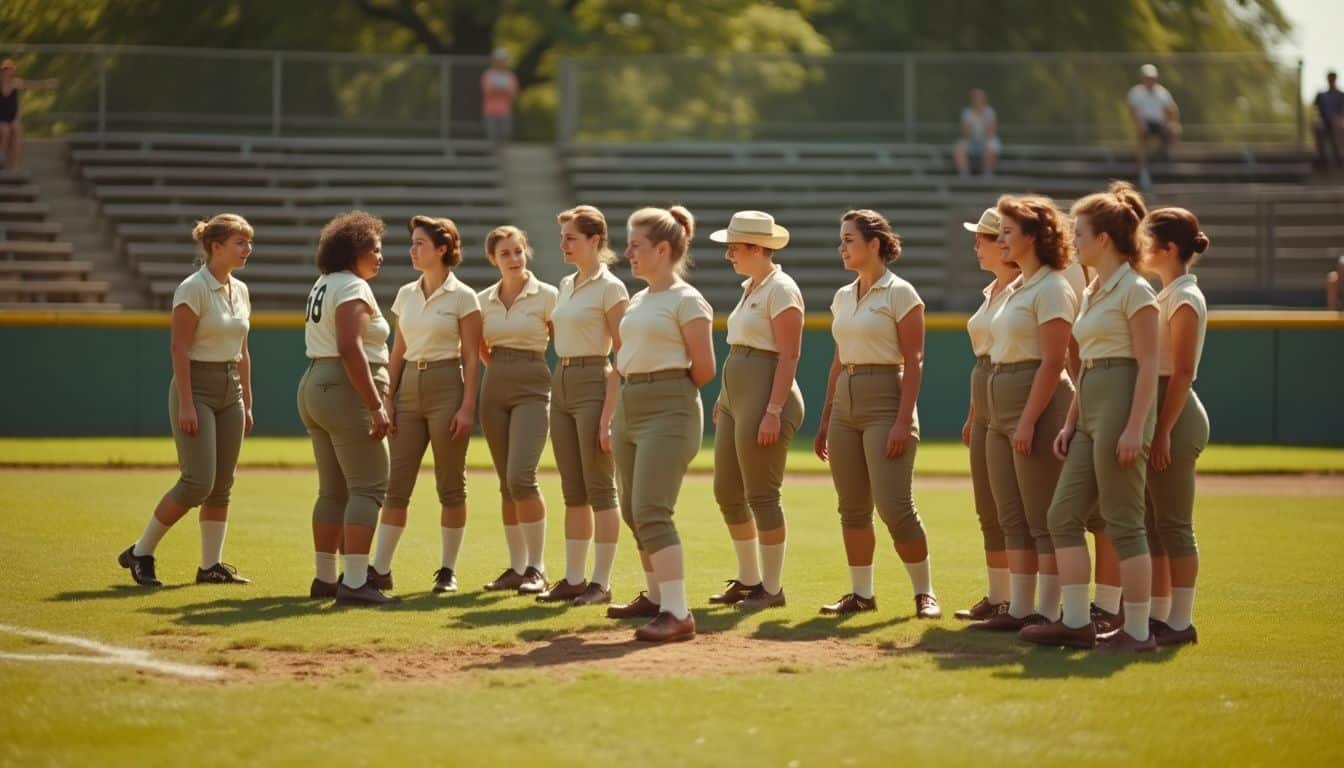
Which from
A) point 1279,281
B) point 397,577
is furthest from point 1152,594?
point 1279,281

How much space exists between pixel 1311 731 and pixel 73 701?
4850mm

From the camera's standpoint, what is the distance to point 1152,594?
854cm

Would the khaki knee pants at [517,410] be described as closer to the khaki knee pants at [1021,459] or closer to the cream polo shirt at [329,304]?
the cream polo shirt at [329,304]

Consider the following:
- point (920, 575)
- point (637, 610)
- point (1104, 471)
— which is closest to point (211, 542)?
point (637, 610)

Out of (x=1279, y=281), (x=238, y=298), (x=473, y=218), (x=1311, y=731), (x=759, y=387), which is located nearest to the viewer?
(x=1311, y=731)

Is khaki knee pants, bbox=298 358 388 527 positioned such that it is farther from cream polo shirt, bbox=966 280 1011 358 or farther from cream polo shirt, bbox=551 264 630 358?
cream polo shirt, bbox=966 280 1011 358

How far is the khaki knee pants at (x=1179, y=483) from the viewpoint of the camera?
827 centimetres

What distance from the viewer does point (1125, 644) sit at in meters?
8.07

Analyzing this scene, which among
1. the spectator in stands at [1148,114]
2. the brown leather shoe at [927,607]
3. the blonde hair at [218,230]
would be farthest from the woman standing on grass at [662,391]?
the spectator in stands at [1148,114]

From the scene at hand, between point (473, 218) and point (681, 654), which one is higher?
point (473, 218)

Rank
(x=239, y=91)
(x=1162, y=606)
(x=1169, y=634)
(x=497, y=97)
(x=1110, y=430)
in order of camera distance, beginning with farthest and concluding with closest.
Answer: (x=497, y=97)
(x=239, y=91)
(x=1162, y=606)
(x=1169, y=634)
(x=1110, y=430)

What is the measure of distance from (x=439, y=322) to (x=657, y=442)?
85.5 inches

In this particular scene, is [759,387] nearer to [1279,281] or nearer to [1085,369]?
[1085,369]

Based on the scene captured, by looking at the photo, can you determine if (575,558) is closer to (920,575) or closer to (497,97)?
(920,575)
